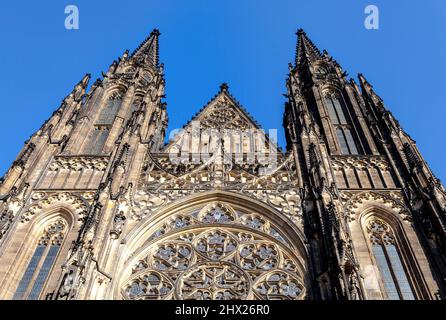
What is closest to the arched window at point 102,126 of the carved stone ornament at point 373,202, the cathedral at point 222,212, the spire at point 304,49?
the cathedral at point 222,212

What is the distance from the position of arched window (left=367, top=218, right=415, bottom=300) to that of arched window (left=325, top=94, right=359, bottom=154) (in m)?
5.18

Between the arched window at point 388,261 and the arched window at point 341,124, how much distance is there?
Result: 17.0 feet

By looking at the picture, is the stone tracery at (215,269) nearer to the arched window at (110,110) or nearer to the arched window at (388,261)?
the arched window at (388,261)

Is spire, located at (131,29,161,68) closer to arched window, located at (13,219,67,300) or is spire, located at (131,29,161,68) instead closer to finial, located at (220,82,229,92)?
finial, located at (220,82,229,92)

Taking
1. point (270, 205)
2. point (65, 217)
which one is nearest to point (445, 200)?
point (270, 205)

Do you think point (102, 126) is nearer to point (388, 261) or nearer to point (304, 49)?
point (388, 261)

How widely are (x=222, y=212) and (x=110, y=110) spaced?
10465 mm

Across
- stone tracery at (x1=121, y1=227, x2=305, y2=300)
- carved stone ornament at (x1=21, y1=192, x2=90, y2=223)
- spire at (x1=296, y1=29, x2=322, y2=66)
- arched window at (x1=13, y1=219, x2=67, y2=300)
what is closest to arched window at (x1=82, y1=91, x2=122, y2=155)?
carved stone ornament at (x1=21, y1=192, x2=90, y2=223)

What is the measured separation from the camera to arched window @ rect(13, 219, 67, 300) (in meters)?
15.2

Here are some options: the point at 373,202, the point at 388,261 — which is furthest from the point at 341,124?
the point at 388,261

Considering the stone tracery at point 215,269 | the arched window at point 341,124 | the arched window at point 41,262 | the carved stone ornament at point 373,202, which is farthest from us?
the arched window at point 341,124

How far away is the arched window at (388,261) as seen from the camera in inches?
599

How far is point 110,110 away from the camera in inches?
1016
